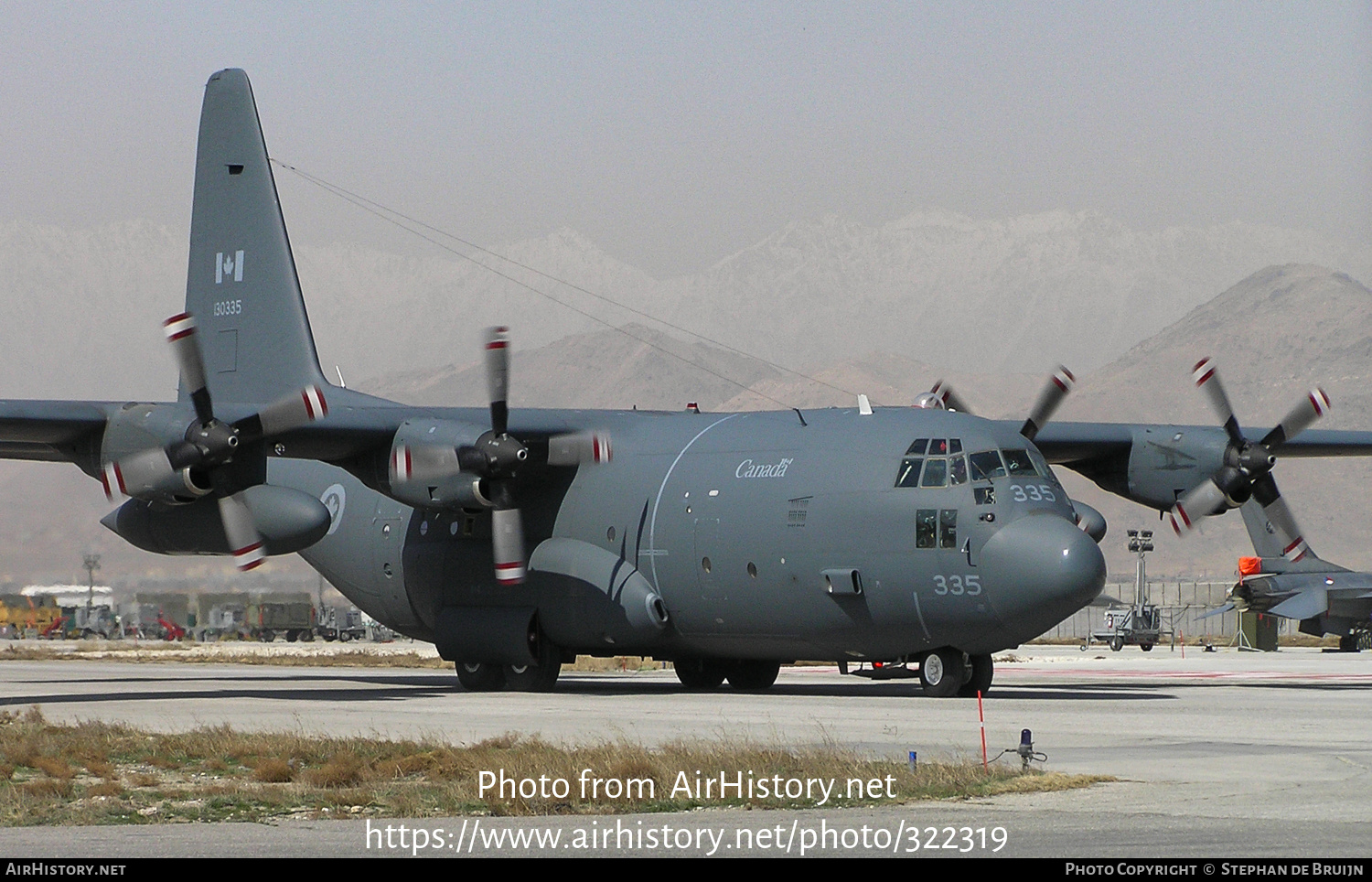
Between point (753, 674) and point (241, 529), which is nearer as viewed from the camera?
point (241, 529)

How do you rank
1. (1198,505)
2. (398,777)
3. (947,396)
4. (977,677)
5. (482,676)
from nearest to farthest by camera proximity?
(398,777) → (977,677) → (1198,505) → (482,676) → (947,396)

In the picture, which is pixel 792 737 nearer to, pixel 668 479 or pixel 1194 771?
pixel 1194 771

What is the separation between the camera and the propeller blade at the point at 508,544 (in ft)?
84.7

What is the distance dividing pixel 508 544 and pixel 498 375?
2.62m


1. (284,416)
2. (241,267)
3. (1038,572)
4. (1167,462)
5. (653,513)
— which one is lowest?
(1038,572)

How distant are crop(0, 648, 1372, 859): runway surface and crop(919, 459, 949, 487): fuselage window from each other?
2.99m

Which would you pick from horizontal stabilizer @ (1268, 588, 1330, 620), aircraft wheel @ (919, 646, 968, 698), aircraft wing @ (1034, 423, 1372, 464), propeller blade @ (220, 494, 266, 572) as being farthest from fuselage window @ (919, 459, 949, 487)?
horizontal stabilizer @ (1268, 588, 1330, 620)

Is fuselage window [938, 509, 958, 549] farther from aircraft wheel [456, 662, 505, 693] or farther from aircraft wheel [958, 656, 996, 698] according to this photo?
aircraft wheel [456, 662, 505, 693]

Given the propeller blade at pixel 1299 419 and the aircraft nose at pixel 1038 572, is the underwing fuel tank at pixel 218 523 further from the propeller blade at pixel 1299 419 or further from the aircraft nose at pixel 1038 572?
the propeller blade at pixel 1299 419

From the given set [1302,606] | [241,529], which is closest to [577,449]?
[241,529]

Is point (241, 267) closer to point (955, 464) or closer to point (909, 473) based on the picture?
point (909, 473)

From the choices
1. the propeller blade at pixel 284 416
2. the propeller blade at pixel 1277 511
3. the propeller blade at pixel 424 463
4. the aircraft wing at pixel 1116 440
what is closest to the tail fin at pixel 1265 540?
the aircraft wing at pixel 1116 440

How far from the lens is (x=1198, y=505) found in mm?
28062

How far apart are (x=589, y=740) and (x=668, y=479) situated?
→ 960cm
